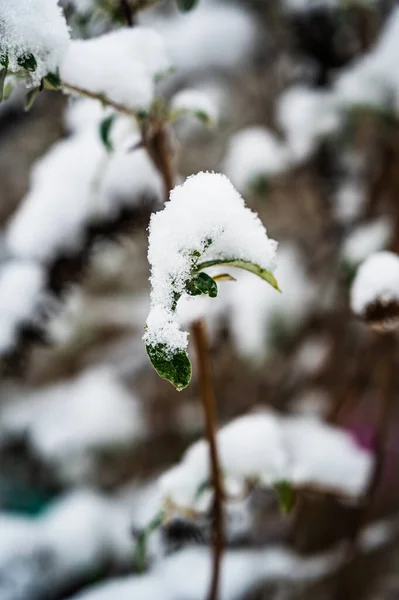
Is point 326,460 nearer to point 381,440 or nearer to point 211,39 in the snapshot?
point 381,440

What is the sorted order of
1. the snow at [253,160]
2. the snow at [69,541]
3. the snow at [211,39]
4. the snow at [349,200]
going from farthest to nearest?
1. the snow at [211,39]
2. the snow at [349,200]
3. the snow at [253,160]
4. the snow at [69,541]

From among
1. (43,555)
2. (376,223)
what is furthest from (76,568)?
(376,223)

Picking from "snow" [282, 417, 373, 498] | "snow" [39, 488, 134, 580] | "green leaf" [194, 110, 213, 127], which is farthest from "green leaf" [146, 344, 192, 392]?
"snow" [39, 488, 134, 580]

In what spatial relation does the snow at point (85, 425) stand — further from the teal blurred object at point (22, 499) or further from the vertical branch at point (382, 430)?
the vertical branch at point (382, 430)

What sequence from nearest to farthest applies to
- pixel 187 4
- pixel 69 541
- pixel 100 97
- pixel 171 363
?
pixel 171 363 < pixel 100 97 < pixel 187 4 < pixel 69 541

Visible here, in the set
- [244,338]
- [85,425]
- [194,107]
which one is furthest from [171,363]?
[85,425]

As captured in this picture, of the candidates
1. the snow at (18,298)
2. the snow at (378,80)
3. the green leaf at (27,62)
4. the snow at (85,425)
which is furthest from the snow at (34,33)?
the snow at (85,425)

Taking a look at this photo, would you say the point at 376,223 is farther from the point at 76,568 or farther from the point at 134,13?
the point at 76,568
